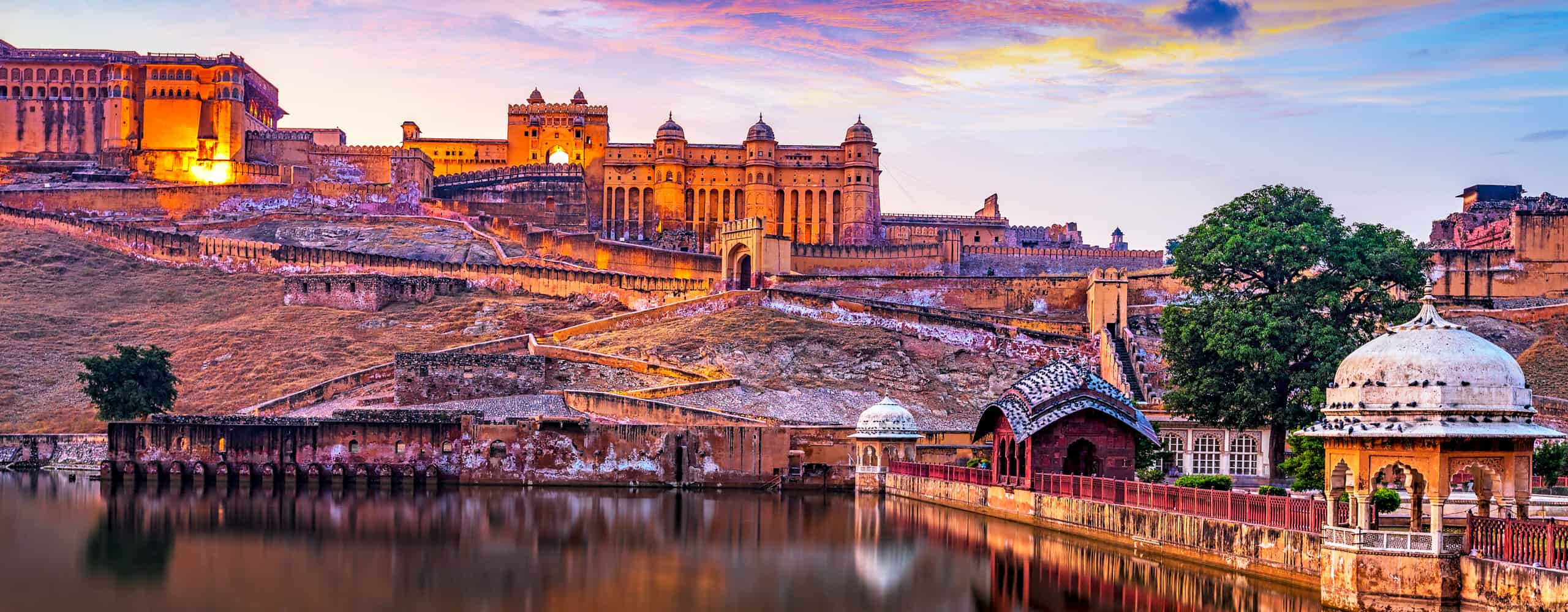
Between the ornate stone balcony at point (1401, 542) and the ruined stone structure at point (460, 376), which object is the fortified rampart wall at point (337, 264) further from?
the ornate stone balcony at point (1401, 542)

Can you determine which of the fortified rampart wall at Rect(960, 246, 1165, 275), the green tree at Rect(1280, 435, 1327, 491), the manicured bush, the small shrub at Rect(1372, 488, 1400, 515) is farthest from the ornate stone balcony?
the fortified rampart wall at Rect(960, 246, 1165, 275)

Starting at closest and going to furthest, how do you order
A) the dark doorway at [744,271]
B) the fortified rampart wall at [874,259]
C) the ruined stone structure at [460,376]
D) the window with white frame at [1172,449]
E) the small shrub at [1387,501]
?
the small shrub at [1387,501] < the window with white frame at [1172,449] < the ruined stone structure at [460,376] < the dark doorway at [744,271] < the fortified rampart wall at [874,259]

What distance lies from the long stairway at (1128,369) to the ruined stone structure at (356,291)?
28.2m

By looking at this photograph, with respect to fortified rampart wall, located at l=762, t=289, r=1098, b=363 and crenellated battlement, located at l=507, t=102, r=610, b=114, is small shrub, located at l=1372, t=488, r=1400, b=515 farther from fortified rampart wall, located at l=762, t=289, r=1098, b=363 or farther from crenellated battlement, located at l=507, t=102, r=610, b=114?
crenellated battlement, located at l=507, t=102, r=610, b=114

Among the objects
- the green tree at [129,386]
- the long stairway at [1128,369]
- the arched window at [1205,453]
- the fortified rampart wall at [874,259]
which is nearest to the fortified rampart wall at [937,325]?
the long stairway at [1128,369]

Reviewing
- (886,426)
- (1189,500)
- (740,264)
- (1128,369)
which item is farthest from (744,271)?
(1189,500)

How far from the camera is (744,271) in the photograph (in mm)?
69438

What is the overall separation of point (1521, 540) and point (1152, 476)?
1289cm

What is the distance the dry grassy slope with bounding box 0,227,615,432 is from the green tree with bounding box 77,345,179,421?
5.08 feet

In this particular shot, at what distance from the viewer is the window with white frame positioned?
1415 inches

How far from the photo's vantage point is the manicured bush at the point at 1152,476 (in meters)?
30.1

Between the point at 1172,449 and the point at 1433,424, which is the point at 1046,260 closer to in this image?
the point at 1172,449

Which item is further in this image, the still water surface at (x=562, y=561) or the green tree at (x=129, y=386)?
the green tree at (x=129, y=386)

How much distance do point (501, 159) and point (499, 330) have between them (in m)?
35.8
